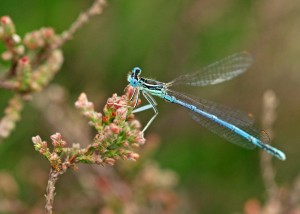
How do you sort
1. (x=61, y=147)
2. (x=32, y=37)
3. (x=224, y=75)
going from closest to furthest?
(x=61, y=147) → (x=32, y=37) → (x=224, y=75)

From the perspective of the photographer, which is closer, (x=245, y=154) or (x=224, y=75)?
(x=224, y=75)

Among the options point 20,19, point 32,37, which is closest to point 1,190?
point 32,37

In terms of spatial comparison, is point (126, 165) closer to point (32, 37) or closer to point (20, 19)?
point (32, 37)

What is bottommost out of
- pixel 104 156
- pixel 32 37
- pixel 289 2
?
pixel 104 156

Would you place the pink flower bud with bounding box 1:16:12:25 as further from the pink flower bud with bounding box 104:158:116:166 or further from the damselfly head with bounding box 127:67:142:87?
the pink flower bud with bounding box 104:158:116:166

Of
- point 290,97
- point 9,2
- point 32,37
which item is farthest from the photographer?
point 290,97

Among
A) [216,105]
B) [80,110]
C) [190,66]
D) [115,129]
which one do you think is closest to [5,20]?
[80,110]

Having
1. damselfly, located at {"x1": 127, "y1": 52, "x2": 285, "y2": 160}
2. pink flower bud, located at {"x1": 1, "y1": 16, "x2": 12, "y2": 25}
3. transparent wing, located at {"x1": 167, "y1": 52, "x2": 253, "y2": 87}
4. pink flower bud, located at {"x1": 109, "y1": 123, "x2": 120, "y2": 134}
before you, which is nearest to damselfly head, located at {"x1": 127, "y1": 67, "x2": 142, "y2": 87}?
damselfly, located at {"x1": 127, "y1": 52, "x2": 285, "y2": 160}

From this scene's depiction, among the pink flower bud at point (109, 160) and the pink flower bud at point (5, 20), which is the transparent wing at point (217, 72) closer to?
the pink flower bud at point (5, 20)

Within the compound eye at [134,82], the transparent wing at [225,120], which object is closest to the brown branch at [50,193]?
the compound eye at [134,82]

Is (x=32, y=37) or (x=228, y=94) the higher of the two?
(x=228, y=94)
